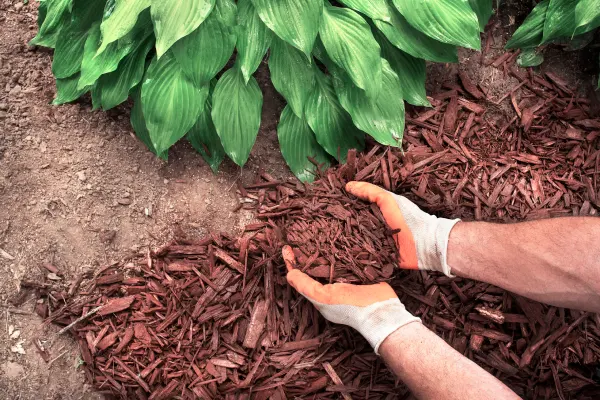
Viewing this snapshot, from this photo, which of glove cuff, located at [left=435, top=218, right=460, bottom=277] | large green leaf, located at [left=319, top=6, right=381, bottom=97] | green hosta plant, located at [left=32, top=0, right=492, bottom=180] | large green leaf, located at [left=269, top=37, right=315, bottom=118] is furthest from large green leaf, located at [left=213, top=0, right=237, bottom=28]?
glove cuff, located at [left=435, top=218, right=460, bottom=277]

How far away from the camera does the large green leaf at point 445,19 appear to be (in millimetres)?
2002

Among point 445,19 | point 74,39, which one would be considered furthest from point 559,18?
point 74,39

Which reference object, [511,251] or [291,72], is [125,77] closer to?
[291,72]

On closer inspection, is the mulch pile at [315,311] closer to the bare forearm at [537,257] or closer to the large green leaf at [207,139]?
the bare forearm at [537,257]

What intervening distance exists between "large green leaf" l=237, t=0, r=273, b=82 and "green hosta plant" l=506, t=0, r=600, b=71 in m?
1.18

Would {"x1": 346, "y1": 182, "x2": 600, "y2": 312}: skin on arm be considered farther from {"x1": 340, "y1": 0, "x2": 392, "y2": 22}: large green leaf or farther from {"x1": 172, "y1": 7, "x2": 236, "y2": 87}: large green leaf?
{"x1": 172, "y1": 7, "x2": 236, "y2": 87}: large green leaf

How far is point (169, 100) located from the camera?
2.01m

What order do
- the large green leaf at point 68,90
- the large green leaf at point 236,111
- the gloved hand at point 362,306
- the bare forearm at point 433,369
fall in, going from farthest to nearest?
the large green leaf at point 68,90
the large green leaf at point 236,111
the gloved hand at point 362,306
the bare forearm at point 433,369

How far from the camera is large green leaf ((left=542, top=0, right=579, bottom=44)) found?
2.21m

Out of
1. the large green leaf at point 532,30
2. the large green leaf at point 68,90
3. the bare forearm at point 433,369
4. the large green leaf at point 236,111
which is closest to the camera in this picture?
the bare forearm at point 433,369

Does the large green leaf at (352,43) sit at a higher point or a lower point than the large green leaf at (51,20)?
higher

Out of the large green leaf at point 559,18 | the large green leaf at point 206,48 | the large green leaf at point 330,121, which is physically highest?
the large green leaf at point 559,18

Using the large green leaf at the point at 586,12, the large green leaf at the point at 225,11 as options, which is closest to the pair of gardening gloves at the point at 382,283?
the large green leaf at the point at 225,11

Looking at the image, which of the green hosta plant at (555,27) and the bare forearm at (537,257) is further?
the green hosta plant at (555,27)
